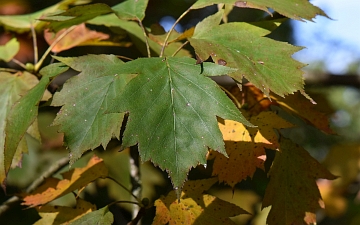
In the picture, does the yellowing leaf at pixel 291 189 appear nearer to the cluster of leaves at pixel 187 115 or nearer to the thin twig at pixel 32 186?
the cluster of leaves at pixel 187 115

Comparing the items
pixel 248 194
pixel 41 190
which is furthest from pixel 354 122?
pixel 41 190

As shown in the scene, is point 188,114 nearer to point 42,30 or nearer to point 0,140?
point 0,140

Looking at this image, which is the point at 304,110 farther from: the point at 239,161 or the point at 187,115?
the point at 187,115

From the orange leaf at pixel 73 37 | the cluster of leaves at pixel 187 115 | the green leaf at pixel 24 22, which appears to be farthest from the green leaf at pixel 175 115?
the green leaf at pixel 24 22

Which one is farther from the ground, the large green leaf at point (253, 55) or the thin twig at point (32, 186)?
the large green leaf at point (253, 55)

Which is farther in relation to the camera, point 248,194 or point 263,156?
point 248,194

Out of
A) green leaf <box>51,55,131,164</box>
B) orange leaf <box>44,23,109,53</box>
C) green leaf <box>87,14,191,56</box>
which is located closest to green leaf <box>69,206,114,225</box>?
green leaf <box>51,55,131,164</box>

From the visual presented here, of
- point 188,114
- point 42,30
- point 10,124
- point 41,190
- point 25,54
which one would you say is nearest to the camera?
point 188,114
